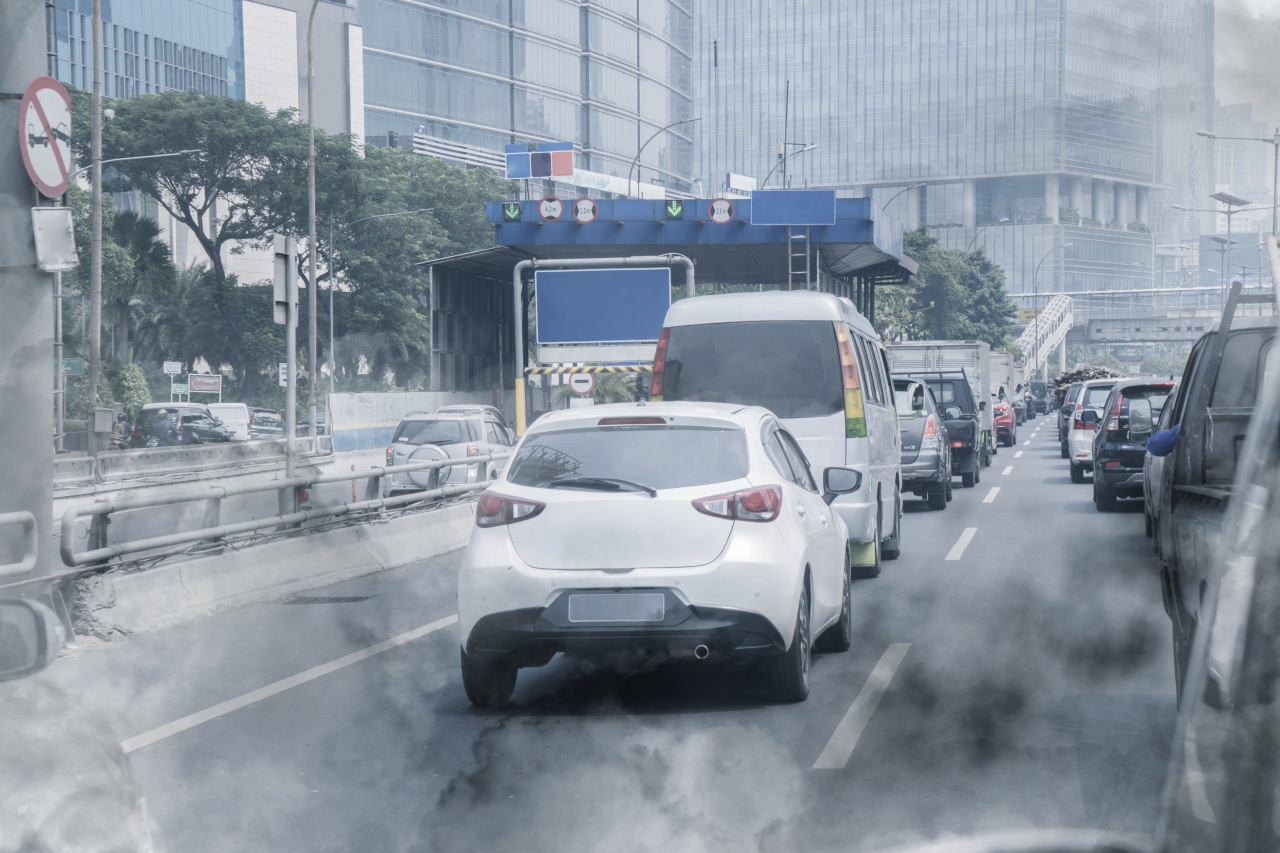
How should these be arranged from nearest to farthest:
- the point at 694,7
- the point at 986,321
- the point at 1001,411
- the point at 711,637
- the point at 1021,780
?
the point at 1021,780 < the point at 711,637 < the point at 1001,411 < the point at 986,321 < the point at 694,7

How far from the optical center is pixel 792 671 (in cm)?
634

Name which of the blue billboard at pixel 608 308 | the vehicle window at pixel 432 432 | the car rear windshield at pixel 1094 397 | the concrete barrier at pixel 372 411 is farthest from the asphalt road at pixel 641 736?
the concrete barrier at pixel 372 411

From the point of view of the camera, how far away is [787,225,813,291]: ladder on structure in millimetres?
33769

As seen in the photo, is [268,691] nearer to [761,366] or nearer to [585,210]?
[761,366]

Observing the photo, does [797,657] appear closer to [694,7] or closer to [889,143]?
[889,143]

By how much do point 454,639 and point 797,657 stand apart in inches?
114

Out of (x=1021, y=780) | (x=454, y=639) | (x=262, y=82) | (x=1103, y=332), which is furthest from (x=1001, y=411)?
(x=1103, y=332)

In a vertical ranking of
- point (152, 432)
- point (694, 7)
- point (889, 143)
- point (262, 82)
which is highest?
point (694, 7)

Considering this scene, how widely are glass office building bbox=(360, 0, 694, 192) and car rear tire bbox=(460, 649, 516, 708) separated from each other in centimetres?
9626

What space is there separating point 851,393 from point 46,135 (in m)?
5.94

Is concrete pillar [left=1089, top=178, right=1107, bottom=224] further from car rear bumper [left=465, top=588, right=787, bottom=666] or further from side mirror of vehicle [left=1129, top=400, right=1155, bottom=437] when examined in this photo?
car rear bumper [left=465, top=588, right=787, bottom=666]

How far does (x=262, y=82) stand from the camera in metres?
81.2

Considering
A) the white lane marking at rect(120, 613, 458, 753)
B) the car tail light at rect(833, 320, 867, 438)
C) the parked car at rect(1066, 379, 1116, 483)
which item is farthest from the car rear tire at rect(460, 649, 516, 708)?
the parked car at rect(1066, 379, 1116, 483)

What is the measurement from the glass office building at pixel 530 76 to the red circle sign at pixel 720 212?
68.1 metres
